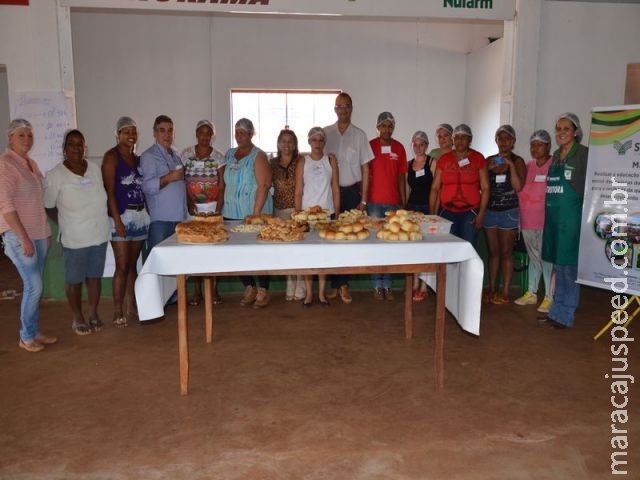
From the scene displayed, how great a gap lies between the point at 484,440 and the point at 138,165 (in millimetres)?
3264

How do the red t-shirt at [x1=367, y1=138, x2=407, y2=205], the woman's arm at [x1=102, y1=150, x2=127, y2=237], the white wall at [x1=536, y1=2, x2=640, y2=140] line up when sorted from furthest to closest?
the white wall at [x1=536, y1=2, x2=640, y2=140] → the red t-shirt at [x1=367, y1=138, x2=407, y2=205] → the woman's arm at [x1=102, y1=150, x2=127, y2=237]

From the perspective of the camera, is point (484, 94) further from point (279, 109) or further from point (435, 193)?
point (435, 193)

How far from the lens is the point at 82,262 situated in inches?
162

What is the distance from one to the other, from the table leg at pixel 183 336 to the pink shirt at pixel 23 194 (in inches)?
54.0

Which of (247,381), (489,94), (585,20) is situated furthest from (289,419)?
(489,94)

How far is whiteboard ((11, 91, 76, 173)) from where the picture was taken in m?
5.26

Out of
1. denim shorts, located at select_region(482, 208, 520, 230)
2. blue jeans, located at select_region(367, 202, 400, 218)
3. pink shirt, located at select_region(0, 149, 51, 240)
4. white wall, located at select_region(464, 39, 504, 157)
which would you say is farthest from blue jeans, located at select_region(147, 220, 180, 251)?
white wall, located at select_region(464, 39, 504, 157)

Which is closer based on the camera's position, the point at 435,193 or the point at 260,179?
the point at 260,179

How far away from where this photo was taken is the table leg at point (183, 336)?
304cm

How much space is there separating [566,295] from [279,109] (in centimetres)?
708

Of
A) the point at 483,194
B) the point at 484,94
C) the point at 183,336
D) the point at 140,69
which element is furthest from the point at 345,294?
the point at 140,69

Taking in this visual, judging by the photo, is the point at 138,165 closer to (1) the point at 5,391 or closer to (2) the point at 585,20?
(1) the point at 5,391

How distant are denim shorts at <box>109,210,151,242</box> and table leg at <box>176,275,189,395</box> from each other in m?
1.38

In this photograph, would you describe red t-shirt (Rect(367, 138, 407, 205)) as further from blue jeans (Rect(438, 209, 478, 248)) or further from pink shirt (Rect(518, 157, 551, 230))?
pink shirt (Rect(518, 157, 551, 230))
